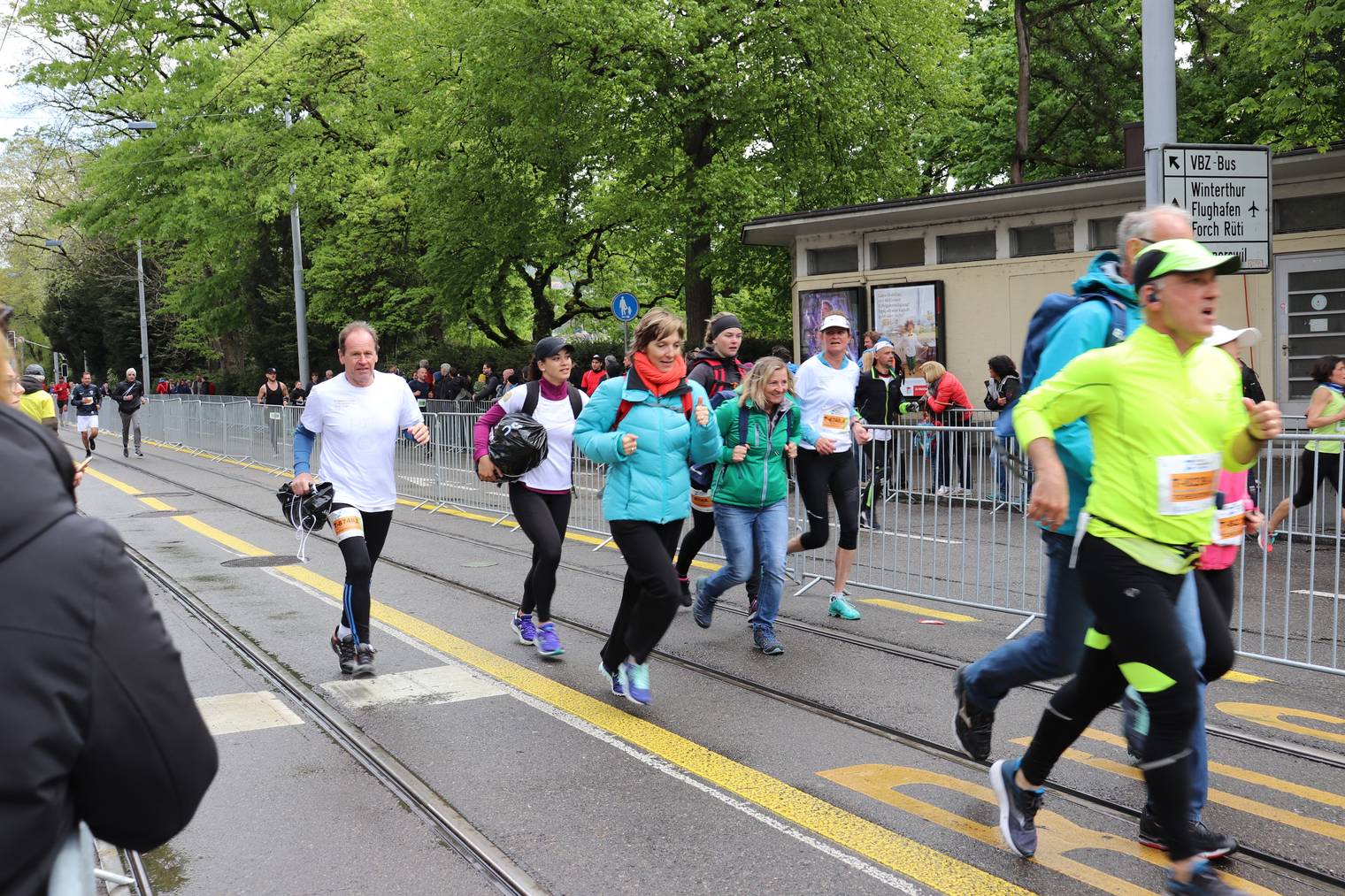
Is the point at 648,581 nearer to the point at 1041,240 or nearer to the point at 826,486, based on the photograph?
the point at 826,486

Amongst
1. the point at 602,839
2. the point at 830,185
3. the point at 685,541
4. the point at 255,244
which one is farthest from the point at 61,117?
the point at 602,839

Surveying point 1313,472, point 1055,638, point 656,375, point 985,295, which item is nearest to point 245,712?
point 656,375

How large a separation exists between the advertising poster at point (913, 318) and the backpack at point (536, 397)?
14.4m

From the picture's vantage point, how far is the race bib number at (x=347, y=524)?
6422 millimetres

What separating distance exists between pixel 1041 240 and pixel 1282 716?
598 inches

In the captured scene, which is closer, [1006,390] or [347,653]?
[347,653]

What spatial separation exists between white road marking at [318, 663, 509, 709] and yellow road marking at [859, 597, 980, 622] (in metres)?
3.11

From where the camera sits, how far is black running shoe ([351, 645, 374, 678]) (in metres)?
6.54

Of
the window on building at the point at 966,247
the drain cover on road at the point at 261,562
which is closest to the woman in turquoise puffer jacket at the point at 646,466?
the drain cover on road at the point at 261,562

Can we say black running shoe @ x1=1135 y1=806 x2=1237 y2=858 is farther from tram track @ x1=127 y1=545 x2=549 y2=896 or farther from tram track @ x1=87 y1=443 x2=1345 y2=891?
tram track @ x1=127 y1=545 x2=549 y2=896

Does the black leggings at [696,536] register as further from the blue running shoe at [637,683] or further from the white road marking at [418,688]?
the blue running shoe at [637,683]

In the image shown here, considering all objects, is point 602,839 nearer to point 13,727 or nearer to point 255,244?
point 13,727

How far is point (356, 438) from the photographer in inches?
257

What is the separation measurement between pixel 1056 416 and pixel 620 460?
8.58 ft
